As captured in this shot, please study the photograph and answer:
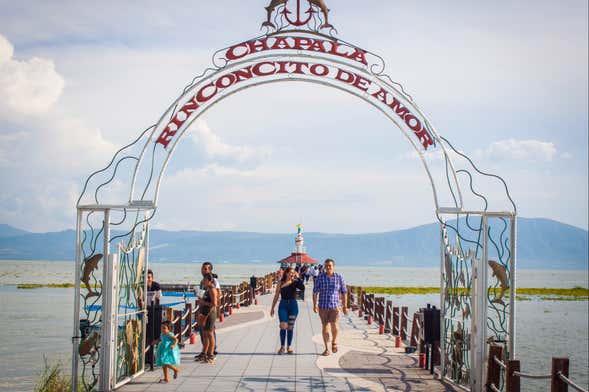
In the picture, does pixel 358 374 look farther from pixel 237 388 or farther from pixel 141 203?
pixel 141 203

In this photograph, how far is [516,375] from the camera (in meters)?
8.24

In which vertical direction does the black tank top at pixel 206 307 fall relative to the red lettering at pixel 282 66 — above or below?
below

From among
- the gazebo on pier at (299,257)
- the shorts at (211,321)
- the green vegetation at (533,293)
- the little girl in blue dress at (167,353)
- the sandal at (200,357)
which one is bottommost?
the green vegetation at (533,293)

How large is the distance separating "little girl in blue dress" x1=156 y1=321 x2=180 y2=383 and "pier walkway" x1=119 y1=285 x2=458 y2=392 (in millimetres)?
216

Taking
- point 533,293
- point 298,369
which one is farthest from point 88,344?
point 533,293

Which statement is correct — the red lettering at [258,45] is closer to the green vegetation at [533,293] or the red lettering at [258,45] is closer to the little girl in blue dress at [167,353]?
the little girl in blue dress at [167,353]

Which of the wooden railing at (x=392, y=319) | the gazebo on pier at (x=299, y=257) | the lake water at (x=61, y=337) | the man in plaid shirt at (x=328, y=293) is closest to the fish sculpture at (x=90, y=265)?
the lake water at (x=61, y=337)

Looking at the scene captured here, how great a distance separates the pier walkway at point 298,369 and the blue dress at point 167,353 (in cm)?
30

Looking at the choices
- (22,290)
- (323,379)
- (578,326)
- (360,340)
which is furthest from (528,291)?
(323,379)

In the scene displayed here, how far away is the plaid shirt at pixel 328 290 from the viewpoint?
12906mm

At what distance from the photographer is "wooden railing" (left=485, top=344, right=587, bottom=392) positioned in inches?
286

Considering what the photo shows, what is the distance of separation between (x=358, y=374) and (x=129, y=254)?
4028mm

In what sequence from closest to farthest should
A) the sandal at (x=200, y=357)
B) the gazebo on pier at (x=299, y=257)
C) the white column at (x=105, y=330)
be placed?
the white column at (x=105, y=330), the sandal at (x=200, y=357), the gazebo on pier at (x=299, y=257)

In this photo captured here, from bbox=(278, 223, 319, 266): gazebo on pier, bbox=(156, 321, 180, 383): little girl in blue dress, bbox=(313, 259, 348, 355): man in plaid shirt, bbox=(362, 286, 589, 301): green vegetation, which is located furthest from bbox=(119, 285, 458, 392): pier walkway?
bbox=(362, 286, 589, 301): green vegetation
